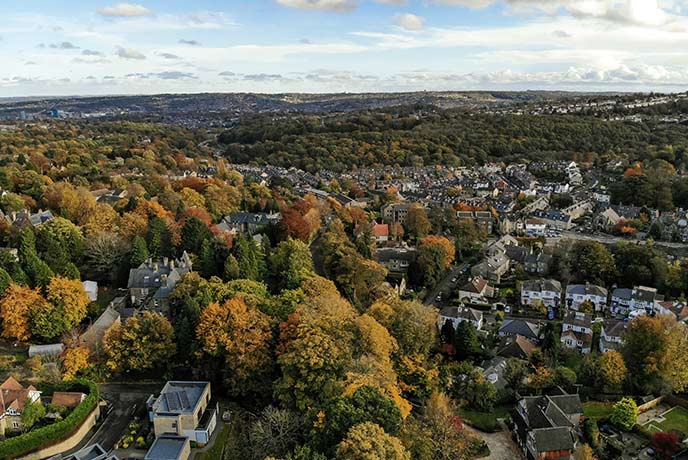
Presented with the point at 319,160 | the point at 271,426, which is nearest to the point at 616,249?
the point at 271,426

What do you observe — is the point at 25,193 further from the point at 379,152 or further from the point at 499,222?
the point at 379,152

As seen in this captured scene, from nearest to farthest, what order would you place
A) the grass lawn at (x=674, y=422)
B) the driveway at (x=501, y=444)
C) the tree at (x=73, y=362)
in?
the driveway at (x=501, y=444), the grass lawn at (x=674, y=422), the tree at (x=73, y=362)

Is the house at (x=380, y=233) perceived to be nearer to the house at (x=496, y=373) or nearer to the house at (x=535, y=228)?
A: the house at (x=535, y=228)

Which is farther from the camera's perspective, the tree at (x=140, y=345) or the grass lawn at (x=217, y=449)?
the tree at (x=140, y=345)

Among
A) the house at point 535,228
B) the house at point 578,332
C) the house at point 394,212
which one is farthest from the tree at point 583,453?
the house at point 394,212

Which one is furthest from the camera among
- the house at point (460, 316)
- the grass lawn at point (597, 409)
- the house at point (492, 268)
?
the house at point (492, 268)

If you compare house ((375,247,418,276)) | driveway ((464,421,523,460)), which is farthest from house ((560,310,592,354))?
house ((375,247,418,276))

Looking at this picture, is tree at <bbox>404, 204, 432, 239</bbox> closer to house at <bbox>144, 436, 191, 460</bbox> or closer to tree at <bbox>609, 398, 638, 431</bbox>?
tree at <bbox>609, 398, 638, 431</bbox>
